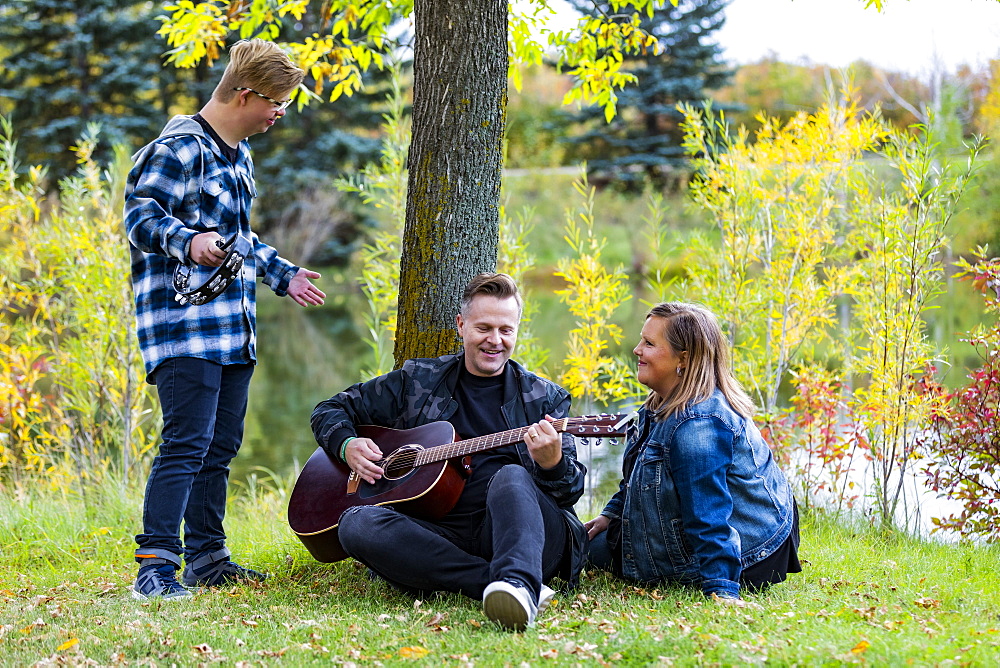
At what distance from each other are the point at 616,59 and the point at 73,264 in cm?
341

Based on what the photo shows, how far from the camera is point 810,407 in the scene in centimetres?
479

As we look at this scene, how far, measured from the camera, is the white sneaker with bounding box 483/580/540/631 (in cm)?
253

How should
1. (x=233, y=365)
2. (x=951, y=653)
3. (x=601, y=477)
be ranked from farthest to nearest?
1. (x=601, y=477)
2. (x=233, y=365)
3. (x=951, y=653)

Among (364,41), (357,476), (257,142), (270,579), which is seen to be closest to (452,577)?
(357,476)

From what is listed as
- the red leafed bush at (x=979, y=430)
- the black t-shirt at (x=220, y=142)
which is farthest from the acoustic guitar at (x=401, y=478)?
the red leafed bush at (x=979, y=430)

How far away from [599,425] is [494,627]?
673 millimetres

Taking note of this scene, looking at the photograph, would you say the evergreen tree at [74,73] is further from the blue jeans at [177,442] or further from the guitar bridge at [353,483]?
the guitar bridge at [353,483]

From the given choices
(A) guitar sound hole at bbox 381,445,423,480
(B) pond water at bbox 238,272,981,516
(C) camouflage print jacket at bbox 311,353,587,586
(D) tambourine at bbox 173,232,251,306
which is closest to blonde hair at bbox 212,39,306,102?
(D) tambourine at bbox 173,232,251,306

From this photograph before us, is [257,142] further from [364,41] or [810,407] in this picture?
[810,407]

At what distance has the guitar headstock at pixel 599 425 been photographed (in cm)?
276

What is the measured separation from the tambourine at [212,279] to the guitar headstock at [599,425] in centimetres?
120

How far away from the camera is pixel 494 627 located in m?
2.60

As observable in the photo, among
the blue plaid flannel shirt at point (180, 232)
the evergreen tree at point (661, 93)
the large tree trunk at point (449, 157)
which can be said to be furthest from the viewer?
the evergreen tree at point (661, 93)

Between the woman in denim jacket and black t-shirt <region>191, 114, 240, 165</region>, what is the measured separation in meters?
1.61
